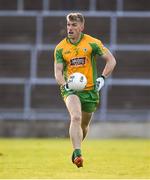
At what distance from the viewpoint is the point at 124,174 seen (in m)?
11.0

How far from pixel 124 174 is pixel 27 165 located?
2211mm

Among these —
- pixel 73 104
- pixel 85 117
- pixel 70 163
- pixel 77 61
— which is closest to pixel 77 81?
pixel 73 104

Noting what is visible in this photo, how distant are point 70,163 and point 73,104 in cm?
192

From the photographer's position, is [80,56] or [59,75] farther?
[80,56]

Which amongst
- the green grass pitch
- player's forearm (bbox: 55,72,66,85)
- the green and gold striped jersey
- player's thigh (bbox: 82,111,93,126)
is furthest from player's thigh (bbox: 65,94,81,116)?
the green grass pitch

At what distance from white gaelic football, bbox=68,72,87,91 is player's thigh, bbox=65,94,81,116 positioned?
14 cm

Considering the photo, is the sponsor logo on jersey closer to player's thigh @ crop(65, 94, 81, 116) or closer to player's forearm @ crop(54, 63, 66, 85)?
player's forearm @ crop(54, 63, 66, 85)

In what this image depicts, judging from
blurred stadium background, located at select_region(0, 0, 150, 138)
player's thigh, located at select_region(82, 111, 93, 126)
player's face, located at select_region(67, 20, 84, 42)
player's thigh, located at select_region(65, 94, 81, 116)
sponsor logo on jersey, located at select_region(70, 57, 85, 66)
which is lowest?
blurred stadium background, located at select_region(0, 0, 150, 138)

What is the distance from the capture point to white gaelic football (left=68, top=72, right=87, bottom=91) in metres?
11.5

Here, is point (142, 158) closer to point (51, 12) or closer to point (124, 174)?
point (124, 174)

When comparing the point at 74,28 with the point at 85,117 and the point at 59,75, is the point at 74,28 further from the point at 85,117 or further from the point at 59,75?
the point at 85,117

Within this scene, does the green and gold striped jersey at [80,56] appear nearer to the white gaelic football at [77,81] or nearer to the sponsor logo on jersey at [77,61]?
the sponsor logo on jersey at [77,61]

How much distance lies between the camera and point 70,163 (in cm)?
1323

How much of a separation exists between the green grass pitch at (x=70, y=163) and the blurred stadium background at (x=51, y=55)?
7341mm
